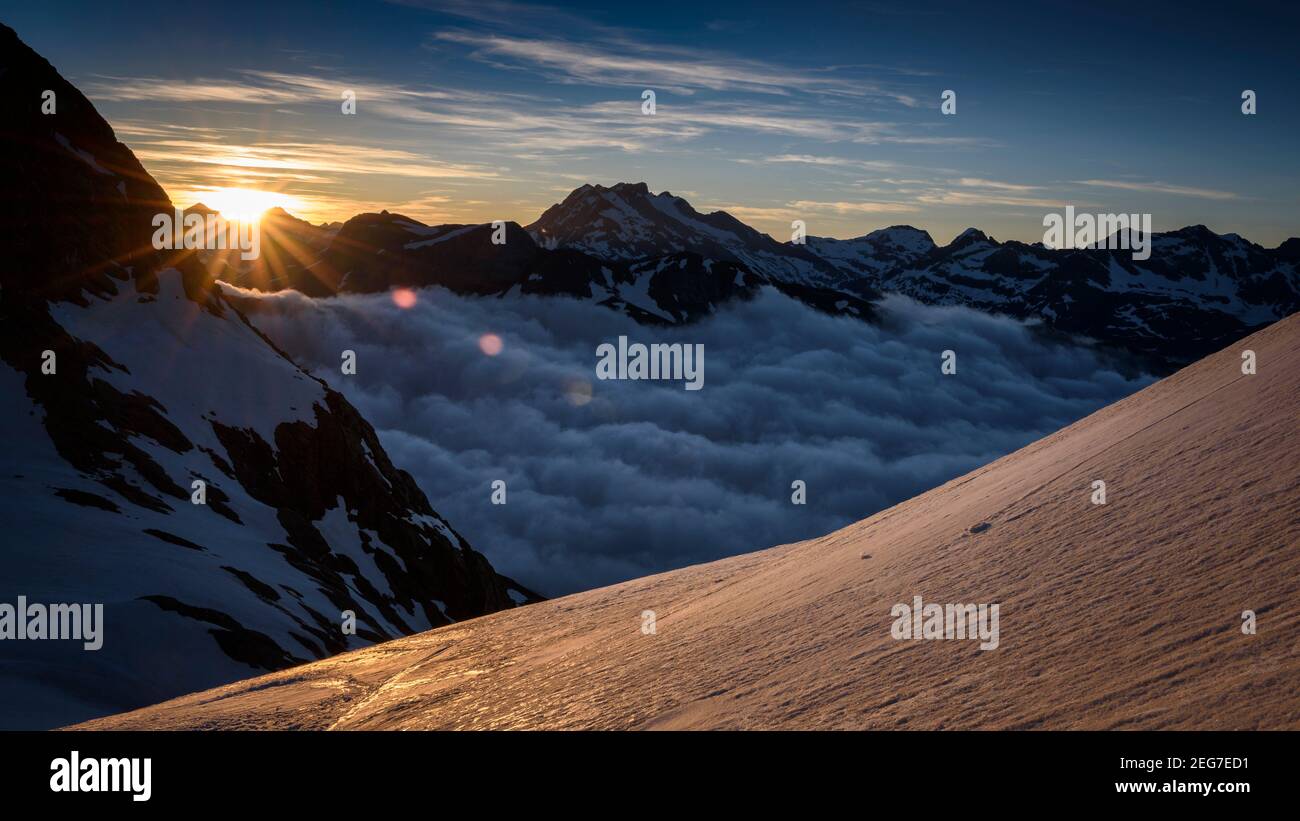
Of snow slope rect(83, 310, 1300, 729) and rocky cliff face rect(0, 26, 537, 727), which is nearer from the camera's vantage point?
snow slope rect(83, 310, 1300, 729)

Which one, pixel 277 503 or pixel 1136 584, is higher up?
pixel 1136 584

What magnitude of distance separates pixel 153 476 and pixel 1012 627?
73.3 m

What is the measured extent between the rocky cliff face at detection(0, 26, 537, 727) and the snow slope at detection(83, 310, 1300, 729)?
1103 inches

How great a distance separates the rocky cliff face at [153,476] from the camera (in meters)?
44.8

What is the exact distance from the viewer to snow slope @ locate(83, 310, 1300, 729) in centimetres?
756

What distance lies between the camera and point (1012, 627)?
9406mm

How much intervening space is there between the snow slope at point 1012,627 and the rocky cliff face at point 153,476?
2803 centimetres

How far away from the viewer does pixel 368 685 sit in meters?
16.9

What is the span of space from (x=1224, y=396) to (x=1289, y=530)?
538cm

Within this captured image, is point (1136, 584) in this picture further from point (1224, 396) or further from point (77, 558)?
point (77, 558)

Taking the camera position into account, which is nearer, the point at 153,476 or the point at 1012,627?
the point at 1012,627

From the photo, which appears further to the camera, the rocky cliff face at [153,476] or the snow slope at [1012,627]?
the rocky cliff face at [153,476]
